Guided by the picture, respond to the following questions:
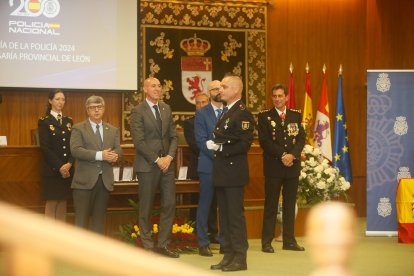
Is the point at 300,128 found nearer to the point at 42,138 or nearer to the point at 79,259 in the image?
the point at 42,138

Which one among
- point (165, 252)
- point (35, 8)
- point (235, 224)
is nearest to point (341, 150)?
point (165, 252)

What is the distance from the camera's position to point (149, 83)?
21.1ft

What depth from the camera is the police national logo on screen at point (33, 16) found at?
28.2 ft

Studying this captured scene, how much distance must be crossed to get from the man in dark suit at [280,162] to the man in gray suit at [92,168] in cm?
148

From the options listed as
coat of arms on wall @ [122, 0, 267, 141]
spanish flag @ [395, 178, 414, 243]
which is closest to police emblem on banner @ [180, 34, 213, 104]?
coat of arms on wall @ [122, 0, 267, 141]

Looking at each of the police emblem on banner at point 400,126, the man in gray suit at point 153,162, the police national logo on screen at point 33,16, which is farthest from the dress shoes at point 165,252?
the police national logo on screen at point 33,16

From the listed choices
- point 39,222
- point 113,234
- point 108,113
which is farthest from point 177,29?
point 39,222

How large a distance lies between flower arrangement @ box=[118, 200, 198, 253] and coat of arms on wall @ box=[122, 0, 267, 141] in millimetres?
2620

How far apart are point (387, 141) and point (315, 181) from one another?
873mm

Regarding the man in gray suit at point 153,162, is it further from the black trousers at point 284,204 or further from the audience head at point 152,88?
the black trousers at point 284,204

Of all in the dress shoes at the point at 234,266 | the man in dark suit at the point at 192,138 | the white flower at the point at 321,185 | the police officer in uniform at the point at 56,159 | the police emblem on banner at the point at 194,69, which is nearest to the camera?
the dress shoes at the point at 234,266

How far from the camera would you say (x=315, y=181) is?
26.0ft

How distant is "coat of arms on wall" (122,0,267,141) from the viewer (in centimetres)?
954

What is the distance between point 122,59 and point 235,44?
1620mm
